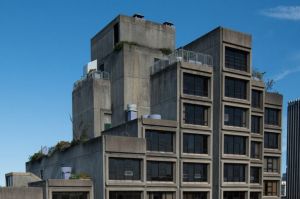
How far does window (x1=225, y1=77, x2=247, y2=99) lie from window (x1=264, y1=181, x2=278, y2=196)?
50.6 feet

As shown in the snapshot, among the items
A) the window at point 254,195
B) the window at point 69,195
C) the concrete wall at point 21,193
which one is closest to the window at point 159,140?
the window at point 69,195

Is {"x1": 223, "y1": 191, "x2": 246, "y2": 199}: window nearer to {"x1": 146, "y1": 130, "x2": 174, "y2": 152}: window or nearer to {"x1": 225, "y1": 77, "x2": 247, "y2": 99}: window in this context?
{"x1": 146, "y1": 130, "x2": 174, "y2": 152}: window

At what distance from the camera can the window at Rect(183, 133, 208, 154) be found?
46.7 m

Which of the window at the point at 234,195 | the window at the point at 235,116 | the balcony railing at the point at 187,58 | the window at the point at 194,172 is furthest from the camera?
the window at the point at 235,116

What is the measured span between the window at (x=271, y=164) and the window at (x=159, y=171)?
1908 cm

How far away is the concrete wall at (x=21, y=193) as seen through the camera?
123ft

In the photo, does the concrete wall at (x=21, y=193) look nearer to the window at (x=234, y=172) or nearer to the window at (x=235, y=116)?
the window at (x=234, y=172)

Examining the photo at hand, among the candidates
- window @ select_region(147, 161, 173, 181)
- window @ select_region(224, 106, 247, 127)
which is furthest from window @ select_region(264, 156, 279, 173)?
window @ select_region(147, 161, 173, 181)

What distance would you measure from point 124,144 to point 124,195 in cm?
496

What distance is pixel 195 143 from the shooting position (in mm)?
47500

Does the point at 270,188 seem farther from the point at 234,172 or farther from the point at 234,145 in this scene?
the point at 234,145

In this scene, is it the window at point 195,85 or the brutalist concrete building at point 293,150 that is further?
the brutalist concrete building at point 293,150

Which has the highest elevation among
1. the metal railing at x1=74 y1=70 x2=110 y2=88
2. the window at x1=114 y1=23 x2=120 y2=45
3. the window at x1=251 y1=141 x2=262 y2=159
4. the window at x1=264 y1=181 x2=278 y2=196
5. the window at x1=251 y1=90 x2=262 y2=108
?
the window at x1=114 y1=23 x2=120 y2=45

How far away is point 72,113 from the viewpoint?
59.9 metres
